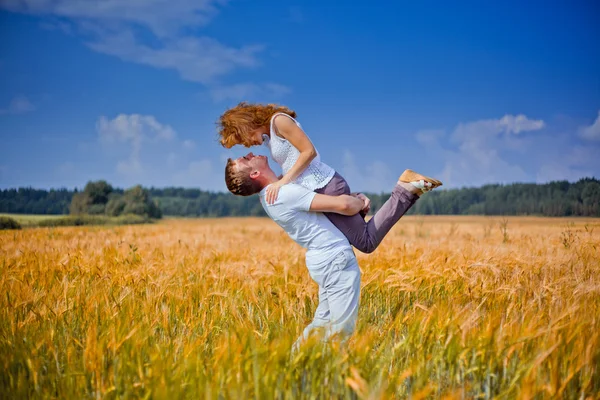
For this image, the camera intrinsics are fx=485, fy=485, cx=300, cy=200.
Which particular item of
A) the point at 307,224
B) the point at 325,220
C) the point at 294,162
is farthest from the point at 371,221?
the point at 294,162

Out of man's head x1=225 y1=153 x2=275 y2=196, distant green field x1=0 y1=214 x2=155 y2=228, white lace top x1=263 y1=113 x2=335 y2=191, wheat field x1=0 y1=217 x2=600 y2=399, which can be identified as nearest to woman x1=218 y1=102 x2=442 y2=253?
white lace top x1=263 y1=113 x2=335 y2=191

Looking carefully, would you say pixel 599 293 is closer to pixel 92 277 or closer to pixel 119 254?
pixel 92 277

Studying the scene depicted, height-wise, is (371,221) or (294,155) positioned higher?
(294,155)

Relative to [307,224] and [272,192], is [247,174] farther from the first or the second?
[307,224]

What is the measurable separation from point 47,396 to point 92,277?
2979 millimetres

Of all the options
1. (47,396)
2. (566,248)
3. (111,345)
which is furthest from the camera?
(566,248)

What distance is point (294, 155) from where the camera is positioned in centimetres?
319

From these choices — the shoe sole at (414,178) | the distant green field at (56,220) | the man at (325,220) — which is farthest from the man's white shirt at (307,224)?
the distant green field at (56,220)

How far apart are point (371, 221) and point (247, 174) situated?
2.95 feet

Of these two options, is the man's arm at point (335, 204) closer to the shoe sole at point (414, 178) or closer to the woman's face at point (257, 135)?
the shoe sole at point (414, 178)

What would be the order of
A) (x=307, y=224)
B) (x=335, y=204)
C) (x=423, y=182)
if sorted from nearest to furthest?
(x=335, y=204), (x=307, y=224), (x=423, y=182)

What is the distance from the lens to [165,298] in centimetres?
401

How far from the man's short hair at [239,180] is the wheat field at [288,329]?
2.54ft

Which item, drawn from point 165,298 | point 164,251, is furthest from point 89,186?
point 165,298
